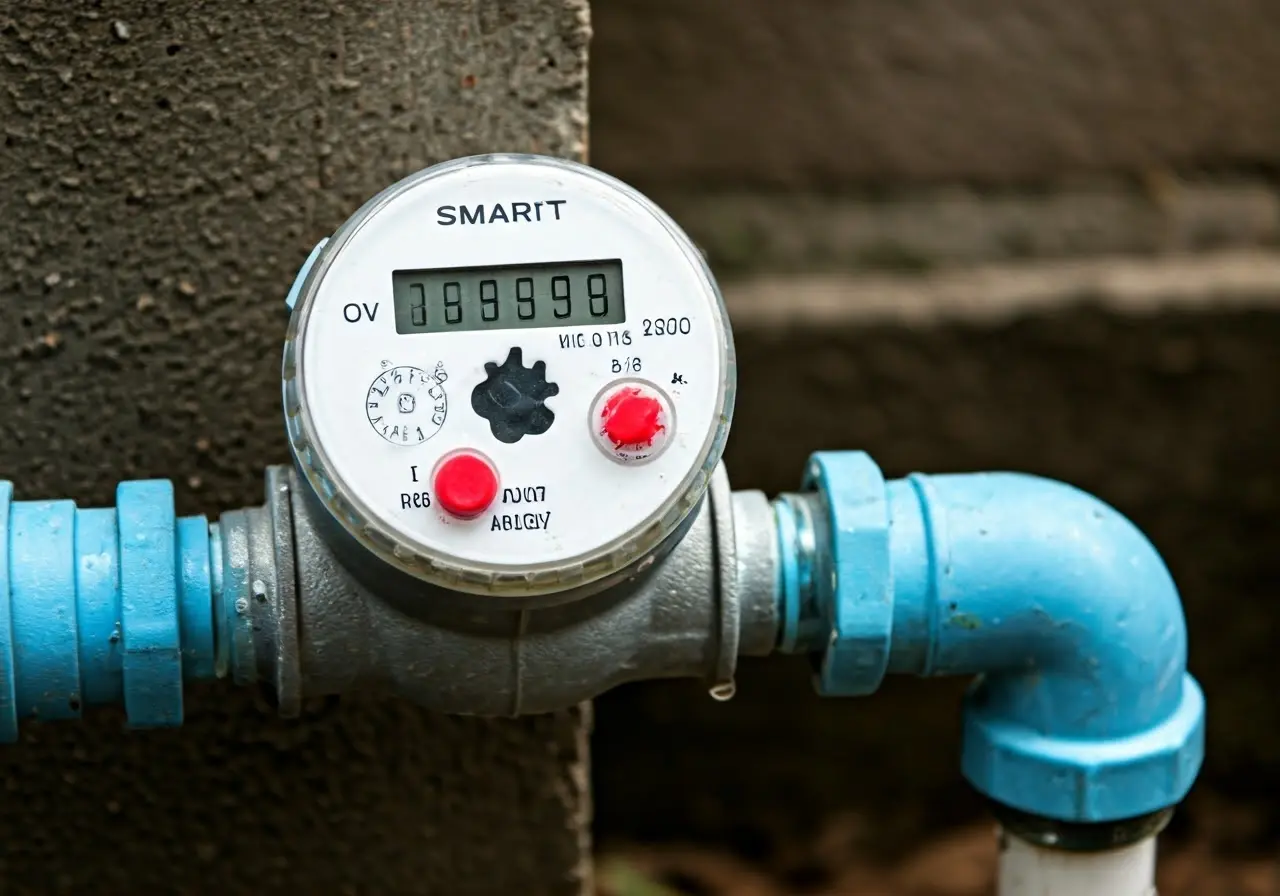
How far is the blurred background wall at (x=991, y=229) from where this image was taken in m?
1.23

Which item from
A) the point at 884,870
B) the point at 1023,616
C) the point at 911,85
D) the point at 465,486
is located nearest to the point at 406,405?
the point at 465,486

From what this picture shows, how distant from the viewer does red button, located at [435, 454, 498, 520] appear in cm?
62

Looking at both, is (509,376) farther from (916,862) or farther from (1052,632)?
(916,862)

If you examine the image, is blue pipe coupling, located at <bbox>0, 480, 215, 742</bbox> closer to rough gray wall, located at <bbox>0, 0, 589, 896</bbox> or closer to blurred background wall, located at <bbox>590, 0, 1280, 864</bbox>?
rough gray wall, located at <bbox>0, 0, 589, 896</bbox>

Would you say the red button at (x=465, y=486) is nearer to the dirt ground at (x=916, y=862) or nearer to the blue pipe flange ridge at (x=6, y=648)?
the blue pipe flange ridge at (x=6, y=648)

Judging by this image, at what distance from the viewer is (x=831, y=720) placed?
1358mm

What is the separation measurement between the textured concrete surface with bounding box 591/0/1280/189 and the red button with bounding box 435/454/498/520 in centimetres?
67

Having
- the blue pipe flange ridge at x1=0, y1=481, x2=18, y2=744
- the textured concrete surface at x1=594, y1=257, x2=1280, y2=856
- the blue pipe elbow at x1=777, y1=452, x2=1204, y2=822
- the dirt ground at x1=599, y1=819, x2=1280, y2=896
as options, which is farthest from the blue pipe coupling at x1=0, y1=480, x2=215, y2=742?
the dirt ground at x1=599, y1=819, x2=1280, y2=896

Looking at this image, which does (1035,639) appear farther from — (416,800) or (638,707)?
(638,707)

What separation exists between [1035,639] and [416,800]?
39cm

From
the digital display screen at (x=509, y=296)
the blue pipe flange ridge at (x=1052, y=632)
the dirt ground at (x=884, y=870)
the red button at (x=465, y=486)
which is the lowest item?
the dirt ground at (x=884, y=870)

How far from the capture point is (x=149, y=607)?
65 cm

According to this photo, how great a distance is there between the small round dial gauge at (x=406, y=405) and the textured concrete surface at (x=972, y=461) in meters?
0.64

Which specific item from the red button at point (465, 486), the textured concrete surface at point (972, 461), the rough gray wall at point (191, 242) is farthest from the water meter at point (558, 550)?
the textured concrete surface at point (972, 461)
